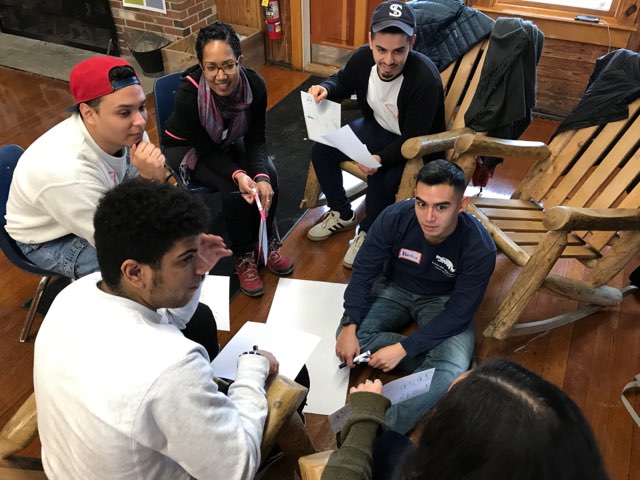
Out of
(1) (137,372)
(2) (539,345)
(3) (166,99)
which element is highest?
(1) (137,372)

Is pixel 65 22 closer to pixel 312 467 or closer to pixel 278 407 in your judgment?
pixel 278 407

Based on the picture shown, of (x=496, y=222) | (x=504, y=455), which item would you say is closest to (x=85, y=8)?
(x=496, y=222)

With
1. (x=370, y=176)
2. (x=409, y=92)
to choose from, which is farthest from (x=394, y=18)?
(x=370, y=176)

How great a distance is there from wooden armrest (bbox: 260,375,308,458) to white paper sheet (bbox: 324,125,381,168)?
123cm

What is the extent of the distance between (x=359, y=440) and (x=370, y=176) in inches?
55.4

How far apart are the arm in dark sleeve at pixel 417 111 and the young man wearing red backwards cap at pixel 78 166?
3.36 ft

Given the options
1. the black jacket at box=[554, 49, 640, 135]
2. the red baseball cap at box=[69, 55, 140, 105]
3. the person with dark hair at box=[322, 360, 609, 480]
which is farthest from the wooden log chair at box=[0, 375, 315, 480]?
the black jacket at box=[554, 49, 640, 135]

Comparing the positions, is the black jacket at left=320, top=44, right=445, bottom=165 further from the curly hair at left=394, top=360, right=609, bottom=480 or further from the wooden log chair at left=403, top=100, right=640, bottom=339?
the curly hair at left=394, top=360, right=609, bottom=480

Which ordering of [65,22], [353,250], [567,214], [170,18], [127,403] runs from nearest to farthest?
[127,403]
[567,214]
[353,250]
[170,18]
[65,22]

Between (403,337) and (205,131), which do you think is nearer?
(403,337)

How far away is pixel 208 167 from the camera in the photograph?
2.10 metres

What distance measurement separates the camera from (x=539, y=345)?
1.97 metres

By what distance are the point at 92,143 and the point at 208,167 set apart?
591 millimetres

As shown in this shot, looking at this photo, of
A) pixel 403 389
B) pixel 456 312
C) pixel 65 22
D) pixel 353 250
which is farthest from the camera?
pixel 65 22
